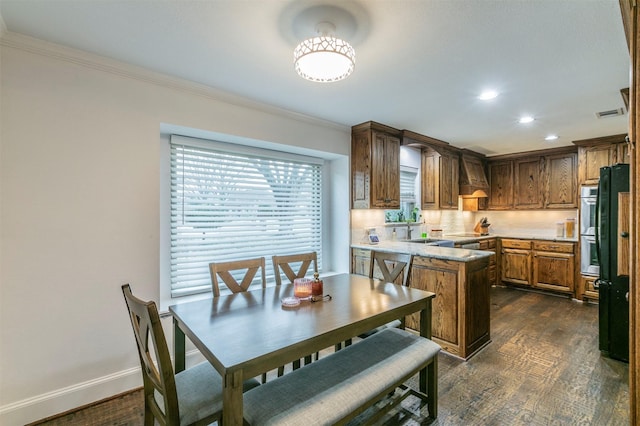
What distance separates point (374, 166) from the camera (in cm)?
373

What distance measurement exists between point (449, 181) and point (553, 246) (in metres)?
1.96

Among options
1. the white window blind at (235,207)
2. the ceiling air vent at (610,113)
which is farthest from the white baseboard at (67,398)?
the ceiling air vent at (610,113)

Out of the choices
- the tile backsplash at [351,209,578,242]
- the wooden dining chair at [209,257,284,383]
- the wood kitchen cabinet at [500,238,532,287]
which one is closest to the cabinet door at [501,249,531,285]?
the wood kitchen cabinet at [500,238,532,287]

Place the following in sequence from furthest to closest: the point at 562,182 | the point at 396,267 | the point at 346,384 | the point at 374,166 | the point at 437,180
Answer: the point at 562,182
the point at 437,180
the point at 374,166
the point at 396,267
the point at 346,384

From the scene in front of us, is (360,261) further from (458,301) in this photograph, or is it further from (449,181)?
(449,181)

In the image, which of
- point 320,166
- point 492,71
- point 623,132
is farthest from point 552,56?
point 623,132

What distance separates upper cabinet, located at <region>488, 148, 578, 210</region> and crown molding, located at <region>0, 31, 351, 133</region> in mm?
4702

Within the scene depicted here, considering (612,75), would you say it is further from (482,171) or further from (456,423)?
(482,171)

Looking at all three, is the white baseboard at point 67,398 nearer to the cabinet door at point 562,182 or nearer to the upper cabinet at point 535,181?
the upper cabinet at point 535,181

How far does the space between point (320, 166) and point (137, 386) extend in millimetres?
2972

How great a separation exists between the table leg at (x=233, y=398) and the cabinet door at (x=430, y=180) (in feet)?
13.9

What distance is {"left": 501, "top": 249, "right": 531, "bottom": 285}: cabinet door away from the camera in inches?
202

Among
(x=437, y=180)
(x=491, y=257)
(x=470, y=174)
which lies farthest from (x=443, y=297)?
(x=470, y=174)

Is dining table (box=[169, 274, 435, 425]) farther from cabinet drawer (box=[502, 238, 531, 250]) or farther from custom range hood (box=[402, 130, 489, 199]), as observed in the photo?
cabinet drawer (box=[502, 238, 531, 250])
